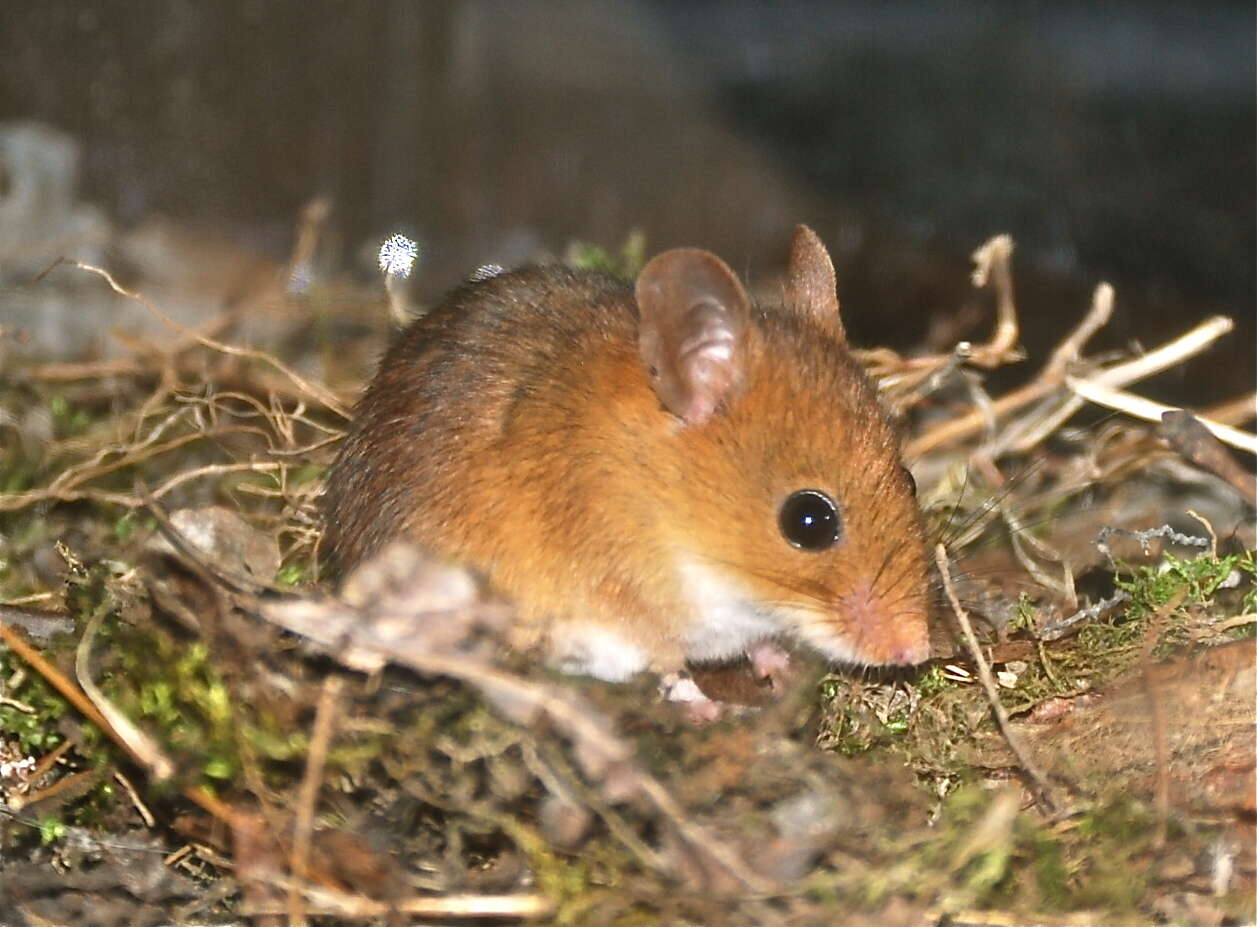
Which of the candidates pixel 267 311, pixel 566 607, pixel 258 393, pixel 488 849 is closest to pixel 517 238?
pixel 267 311

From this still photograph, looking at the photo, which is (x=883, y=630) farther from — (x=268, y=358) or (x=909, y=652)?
(x=268, y=358)

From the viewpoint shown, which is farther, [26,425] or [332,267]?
[332,267]

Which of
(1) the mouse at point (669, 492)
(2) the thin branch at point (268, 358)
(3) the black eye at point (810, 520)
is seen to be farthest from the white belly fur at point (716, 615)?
(2) the thin branch at point (268, 358)

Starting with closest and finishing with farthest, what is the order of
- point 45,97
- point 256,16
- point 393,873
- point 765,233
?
point 393,873
point 45,97
point 256,16
point 765,233

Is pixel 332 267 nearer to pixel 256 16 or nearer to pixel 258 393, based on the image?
pixel 256 16

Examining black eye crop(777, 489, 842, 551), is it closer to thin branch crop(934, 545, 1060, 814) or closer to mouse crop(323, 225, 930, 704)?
mouse crop(323, 225, 930, 704)
